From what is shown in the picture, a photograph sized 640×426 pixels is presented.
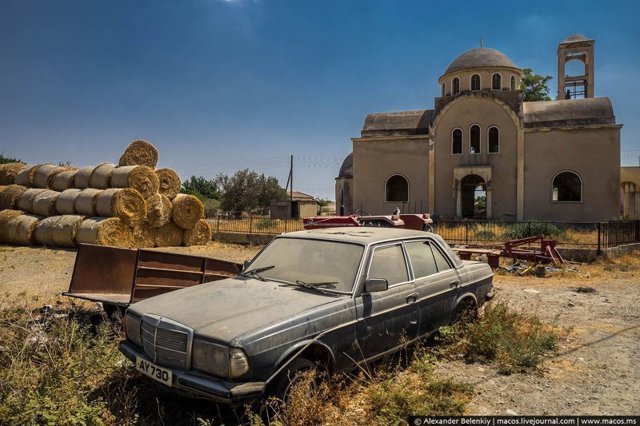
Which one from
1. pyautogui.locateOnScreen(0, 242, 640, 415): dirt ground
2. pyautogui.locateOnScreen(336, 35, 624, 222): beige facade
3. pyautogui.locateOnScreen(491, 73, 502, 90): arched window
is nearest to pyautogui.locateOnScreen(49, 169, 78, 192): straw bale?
pyautogui.locateOnScreen(0, 242, 640, 415): dirt ground

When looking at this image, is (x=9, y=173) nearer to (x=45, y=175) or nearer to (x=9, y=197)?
(x=9, y=197)

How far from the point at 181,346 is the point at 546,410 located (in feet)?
10.7

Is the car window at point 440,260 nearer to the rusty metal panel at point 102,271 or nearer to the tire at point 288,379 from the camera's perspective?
the tire at point 288,379

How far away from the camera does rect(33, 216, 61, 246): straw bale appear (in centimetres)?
1500

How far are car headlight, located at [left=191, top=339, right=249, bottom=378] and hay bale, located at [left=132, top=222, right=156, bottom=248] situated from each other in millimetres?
13011

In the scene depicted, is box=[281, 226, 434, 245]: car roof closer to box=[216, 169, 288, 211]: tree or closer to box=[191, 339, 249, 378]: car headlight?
box=[191, 339, 249, 378]: car headlight

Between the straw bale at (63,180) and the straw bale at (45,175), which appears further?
the straw bale at (45,175)

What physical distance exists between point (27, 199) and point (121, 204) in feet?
16.0

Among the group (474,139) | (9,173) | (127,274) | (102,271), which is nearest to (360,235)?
(127,274)

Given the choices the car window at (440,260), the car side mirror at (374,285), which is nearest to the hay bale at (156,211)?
the car window at (440,260)

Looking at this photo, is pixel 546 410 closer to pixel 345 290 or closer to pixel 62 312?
pixel 345 290

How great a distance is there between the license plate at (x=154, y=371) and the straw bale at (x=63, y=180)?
15234 millimetres

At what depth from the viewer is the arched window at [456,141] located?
28.4 meters

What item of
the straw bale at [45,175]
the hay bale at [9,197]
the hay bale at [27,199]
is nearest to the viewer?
the hay bale at [27,199]
